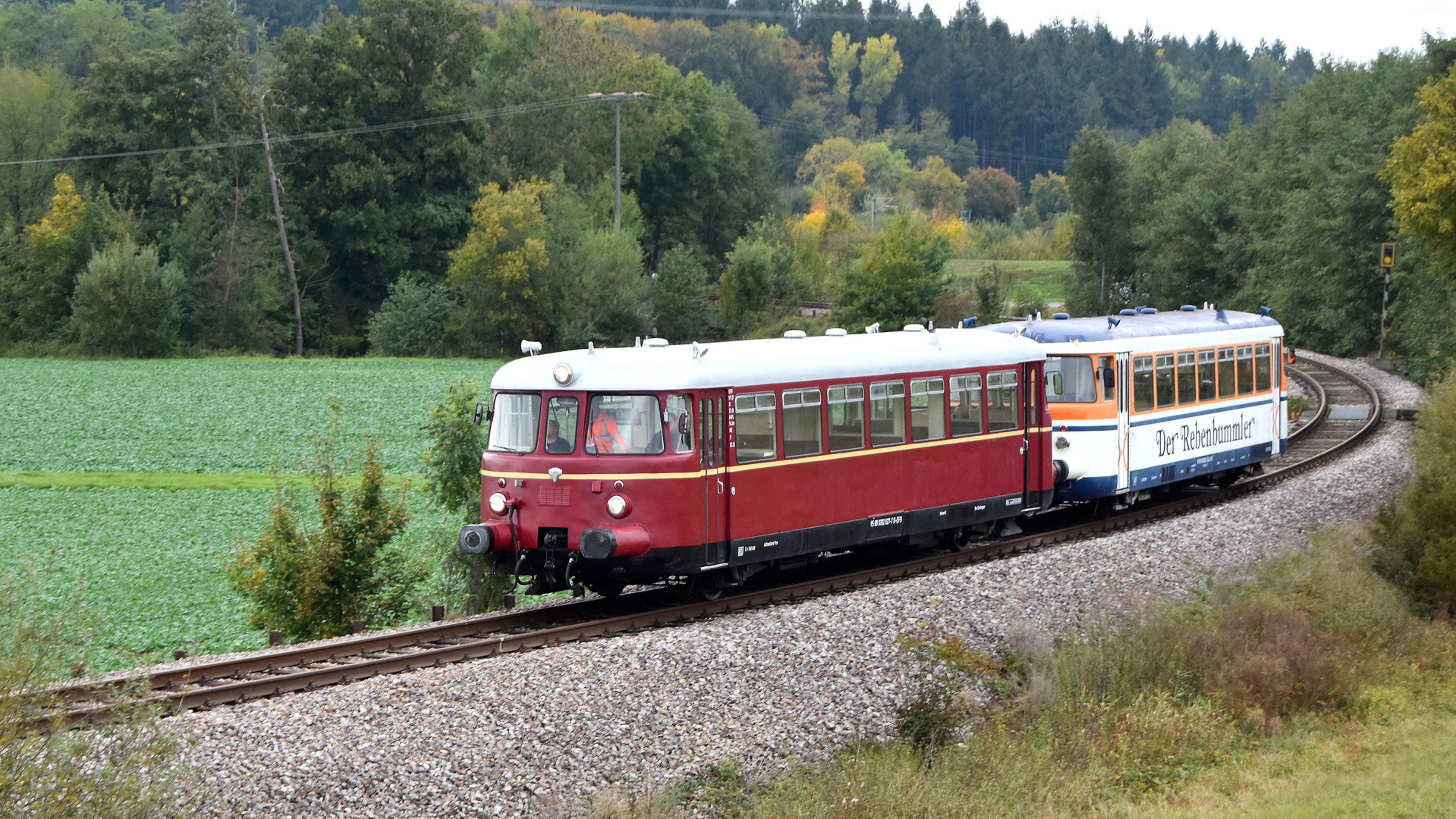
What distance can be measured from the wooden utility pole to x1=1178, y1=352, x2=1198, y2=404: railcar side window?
193 ft

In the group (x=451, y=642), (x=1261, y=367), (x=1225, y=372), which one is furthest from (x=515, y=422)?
(x=1261, y=367)

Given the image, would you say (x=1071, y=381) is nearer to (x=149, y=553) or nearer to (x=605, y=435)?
(x=605, y=435)

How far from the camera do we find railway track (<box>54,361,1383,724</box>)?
1141 centimetres

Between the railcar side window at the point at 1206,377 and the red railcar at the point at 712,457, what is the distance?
22.9ft

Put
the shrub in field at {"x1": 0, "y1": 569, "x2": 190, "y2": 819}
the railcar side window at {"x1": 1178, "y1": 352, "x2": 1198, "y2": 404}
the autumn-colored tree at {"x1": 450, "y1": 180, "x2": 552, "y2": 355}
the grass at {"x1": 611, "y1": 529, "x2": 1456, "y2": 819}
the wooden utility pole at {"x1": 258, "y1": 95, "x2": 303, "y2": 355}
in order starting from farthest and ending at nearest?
the wooden utility pole at {"x1": 258, "y1": 95, "x2": 303, "y2": 355} < the autumn-colored tree at {"x1": 450, "y1": 180, "x2": 552, "y2": 355} < the railcar side window at {"x1": 1178, "y1": 352, "x2": 1198, "y2": 404} < the grass at {"x1": 611, "y1": 529, "x2": 1456, "y2": 819} < the shrub in field at {"x1": 0, "y1": 569, "x2": 190, "y2": 819}

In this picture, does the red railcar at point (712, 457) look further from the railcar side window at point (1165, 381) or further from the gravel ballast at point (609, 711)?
the railcar side window at point (1165, 381)

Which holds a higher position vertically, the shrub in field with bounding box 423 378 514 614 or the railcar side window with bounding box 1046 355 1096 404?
the railcar side window with bounding box 1046 355 1096 404

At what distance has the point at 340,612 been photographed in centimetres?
1714

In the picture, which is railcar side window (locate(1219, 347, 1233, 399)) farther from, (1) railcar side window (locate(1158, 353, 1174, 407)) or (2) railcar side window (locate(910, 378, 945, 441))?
(2) railcar side window (locate(910, 378, 945, 441))

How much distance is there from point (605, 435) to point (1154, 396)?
10817 millimetres

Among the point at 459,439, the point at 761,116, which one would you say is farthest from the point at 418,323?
the point at 761,116

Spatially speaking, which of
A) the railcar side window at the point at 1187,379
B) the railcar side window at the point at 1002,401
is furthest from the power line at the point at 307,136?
the railcar side window at the point at 1002,401

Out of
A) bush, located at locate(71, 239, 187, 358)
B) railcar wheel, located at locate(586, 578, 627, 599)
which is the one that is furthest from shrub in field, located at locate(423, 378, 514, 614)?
bush, located at locate(71, 239, 187, 358)

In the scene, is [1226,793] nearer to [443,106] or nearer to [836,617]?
[836,617]
